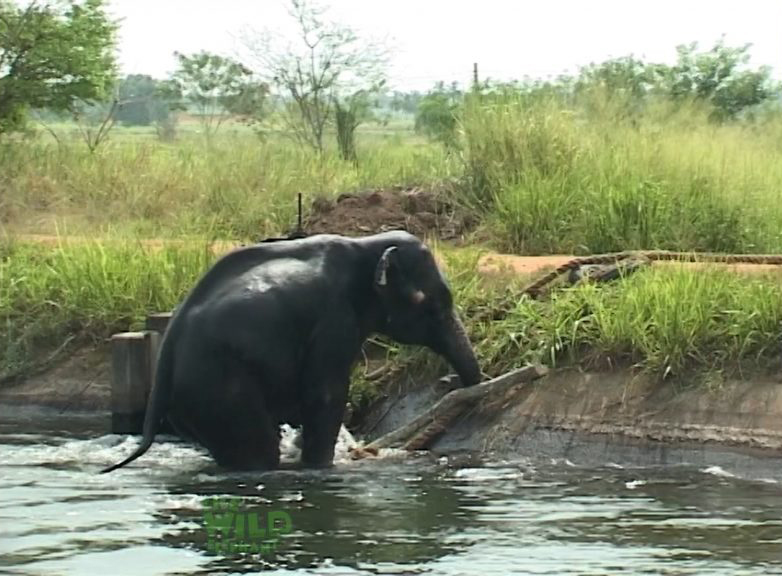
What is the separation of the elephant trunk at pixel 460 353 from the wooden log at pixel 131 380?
7.88 ft

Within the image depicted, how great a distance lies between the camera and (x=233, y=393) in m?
11.0

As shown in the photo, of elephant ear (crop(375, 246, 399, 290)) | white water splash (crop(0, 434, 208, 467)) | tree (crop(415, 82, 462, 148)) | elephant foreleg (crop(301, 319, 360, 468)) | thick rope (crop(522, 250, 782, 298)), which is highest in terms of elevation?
tree (crop(415, 82, 462, 148))

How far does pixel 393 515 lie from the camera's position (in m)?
10.0

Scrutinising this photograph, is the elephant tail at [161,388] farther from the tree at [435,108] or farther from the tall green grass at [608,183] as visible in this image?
the tree at [435,108]

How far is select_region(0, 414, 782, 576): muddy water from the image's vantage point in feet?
28.9

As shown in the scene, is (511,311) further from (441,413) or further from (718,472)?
(718,472)

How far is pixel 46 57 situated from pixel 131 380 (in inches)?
621

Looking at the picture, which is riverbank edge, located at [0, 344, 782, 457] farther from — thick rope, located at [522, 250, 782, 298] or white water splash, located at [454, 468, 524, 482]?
thick rope, located at [522, 250, 782, 298]

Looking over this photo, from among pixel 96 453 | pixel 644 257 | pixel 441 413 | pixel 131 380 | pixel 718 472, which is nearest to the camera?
pixel 718 472

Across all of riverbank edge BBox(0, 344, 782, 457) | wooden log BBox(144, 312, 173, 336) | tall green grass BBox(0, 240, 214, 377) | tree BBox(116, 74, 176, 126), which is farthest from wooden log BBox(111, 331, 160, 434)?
tree BBox(116, 74, 176, 126)

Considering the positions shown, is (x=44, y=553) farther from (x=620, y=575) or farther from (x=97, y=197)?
(x=97, y=197)

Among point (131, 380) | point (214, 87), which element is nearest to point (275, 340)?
point (131, 380)

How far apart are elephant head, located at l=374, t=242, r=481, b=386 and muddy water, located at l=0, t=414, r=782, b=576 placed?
0.76 m

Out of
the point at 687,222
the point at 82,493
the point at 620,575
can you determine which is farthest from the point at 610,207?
the point at 620,575
